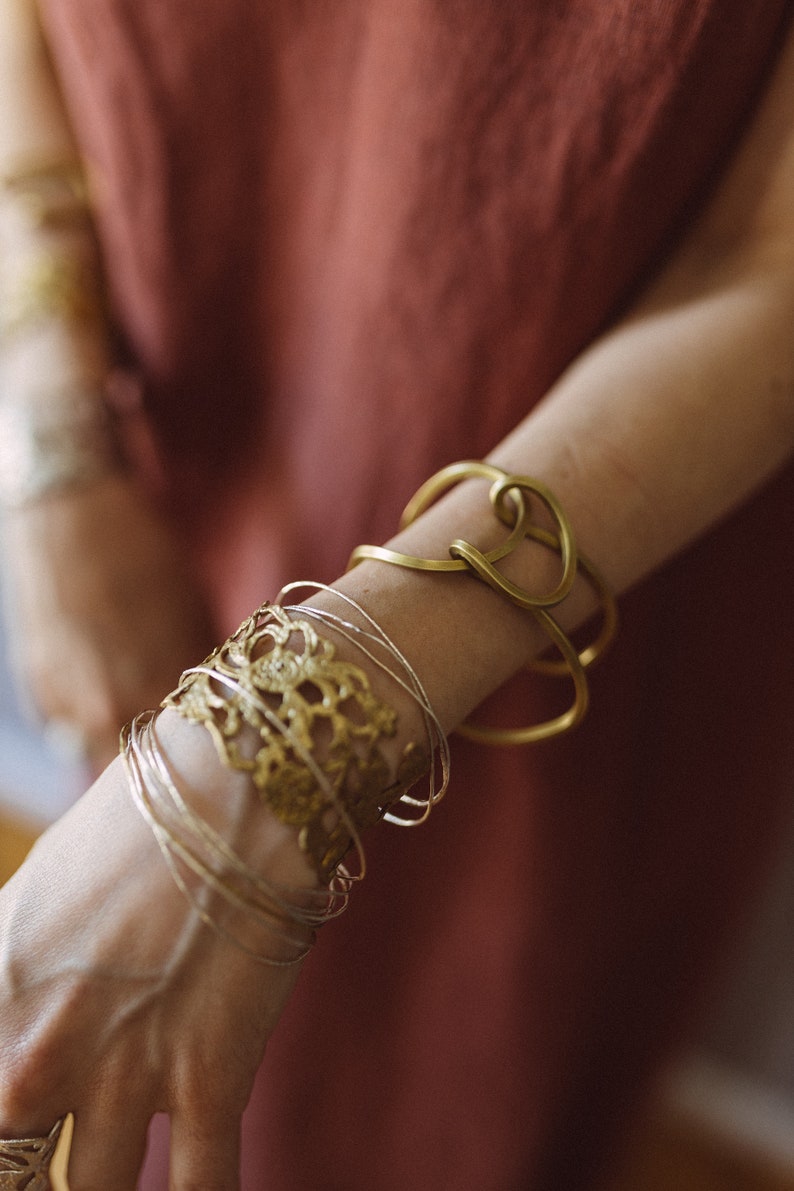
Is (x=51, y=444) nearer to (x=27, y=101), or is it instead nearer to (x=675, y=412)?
(x=27, y=101)

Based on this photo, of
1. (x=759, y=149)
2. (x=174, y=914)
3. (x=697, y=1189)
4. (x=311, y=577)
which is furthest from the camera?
(x=697, y=1189)

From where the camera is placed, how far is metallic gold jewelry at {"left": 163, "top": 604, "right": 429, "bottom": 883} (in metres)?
0.37

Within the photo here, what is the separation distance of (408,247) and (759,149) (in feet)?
0.66

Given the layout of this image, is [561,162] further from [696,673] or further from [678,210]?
[696,673]

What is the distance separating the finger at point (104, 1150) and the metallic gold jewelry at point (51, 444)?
0.48 m

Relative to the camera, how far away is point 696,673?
2.50ft

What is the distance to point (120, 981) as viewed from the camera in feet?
1.23

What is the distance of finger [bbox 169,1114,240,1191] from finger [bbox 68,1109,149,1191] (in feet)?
0.06

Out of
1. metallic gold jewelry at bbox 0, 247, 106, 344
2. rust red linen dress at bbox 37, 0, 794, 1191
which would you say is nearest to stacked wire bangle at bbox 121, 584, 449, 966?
rust red linen dress at bbox 37, 0, 794, 1191

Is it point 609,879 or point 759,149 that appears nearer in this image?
point 759,149

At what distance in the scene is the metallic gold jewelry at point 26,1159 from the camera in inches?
15.3

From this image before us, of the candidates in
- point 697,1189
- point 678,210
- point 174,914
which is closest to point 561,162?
point 678,210

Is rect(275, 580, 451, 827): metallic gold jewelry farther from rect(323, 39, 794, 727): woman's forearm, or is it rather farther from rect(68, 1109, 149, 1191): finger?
rect(68, 1109, 149, 1191): finger

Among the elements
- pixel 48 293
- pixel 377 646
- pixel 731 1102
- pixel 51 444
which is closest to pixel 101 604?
pixel 51 444
